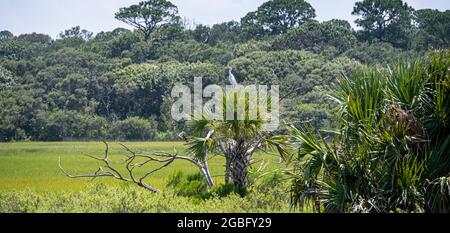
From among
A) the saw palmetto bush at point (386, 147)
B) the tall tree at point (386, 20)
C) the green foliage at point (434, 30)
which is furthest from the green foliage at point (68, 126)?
the saw palmetto bush at point (386, 147)

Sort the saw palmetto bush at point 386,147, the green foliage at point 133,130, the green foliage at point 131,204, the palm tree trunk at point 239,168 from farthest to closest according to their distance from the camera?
the green foliage at point 133,130, the palm tree trunk at point 239,168, the green foliage at point 131,204, the saw palmetto bush at point 386,147

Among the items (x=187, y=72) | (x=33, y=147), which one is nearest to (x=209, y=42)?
(x=187, y=72)

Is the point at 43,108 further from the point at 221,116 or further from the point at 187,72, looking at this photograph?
the point at 221,116

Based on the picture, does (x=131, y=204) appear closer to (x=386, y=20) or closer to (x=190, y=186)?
(x=190, y=186)

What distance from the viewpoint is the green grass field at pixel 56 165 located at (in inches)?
872

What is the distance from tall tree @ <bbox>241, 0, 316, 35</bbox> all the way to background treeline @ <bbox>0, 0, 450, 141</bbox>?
9 cm

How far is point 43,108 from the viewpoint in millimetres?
43844

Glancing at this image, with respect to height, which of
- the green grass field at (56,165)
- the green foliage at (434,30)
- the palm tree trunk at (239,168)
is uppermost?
the green foliage at (434,30)

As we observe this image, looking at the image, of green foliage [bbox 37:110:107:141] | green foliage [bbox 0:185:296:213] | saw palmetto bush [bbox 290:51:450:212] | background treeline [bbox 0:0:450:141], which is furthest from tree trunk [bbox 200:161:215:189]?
green foliage [bbox 37:110:107:141]

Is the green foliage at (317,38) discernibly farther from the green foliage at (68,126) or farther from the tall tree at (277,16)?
the green foliage at (68,126)

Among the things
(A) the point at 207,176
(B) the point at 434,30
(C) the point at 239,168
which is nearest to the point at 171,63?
(B) the point at 434,30

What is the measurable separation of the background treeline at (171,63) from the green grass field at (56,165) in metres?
3.37

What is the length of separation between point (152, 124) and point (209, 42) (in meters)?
32.3

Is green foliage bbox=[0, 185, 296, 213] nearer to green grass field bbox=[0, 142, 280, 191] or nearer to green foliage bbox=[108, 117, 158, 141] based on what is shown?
green grass field bbox=[0, 142, 280, 191]
